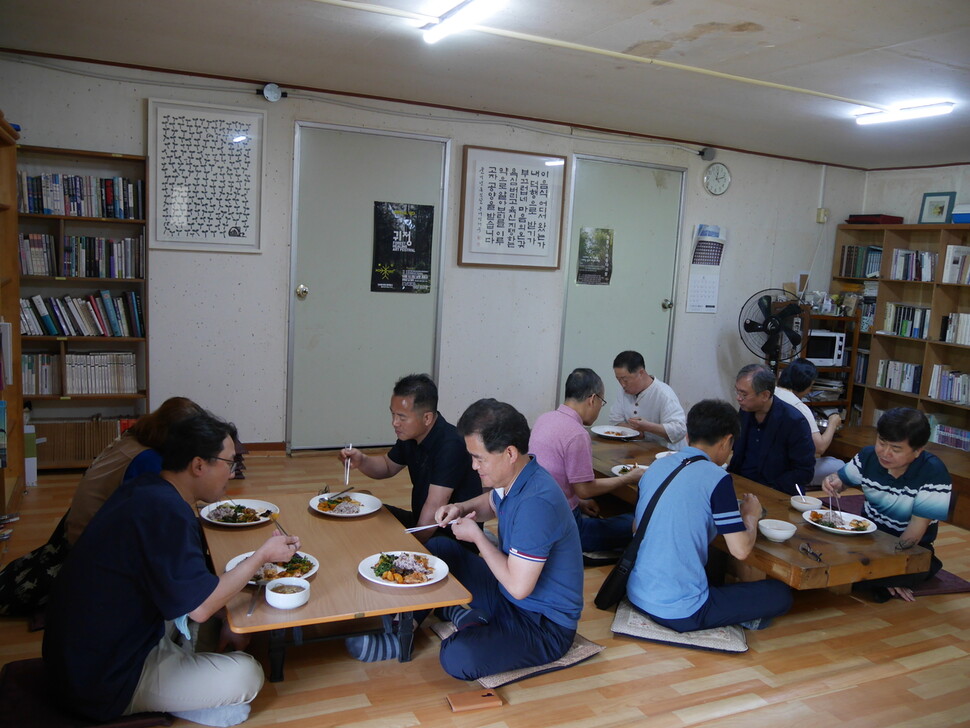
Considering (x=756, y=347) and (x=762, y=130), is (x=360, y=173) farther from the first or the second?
(x=756, y=347)

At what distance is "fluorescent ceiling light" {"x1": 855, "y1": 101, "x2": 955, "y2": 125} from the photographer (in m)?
4.74

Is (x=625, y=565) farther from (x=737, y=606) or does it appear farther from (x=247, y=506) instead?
(x=247, y=506)

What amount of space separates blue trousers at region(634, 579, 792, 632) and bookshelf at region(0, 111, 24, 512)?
132 inches

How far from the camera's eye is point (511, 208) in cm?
610

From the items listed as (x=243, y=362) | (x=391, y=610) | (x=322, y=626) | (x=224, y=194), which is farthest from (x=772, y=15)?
(x=243, y=362)

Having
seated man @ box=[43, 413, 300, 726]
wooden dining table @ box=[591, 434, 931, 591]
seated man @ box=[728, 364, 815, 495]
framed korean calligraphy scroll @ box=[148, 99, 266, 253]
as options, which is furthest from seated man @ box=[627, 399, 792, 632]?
framed korean calligraphy scroll @ box=[148, 99, 266, 253]

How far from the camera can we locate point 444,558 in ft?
10.2

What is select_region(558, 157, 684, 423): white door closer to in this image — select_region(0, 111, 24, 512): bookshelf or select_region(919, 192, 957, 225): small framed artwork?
select_region(919, 192, 957, 225): small framed artwork

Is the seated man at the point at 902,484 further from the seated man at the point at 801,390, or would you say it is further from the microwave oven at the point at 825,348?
the microwave oven at the point at 825,348

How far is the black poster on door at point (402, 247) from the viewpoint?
570 centimetres

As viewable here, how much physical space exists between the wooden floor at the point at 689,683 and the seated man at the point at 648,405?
4.44 feet

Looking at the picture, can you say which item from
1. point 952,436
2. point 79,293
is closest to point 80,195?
point 79,293

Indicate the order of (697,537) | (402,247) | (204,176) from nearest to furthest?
(697,537) → (204,176) → (402,247)

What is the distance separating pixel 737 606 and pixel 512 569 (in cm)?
117
